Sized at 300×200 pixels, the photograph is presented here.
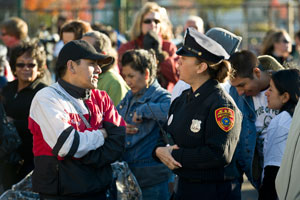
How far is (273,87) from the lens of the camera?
458cm

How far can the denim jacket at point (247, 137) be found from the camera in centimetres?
420

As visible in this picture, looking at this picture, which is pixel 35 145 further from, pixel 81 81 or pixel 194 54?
pixel 194 54

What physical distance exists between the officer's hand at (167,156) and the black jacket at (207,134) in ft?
0.11

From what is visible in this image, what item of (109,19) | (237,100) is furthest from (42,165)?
(109,19)

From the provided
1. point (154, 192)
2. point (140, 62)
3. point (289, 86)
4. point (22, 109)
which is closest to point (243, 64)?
point (289, 86)

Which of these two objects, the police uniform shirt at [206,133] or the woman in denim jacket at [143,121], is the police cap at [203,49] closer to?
the police uniform shirt at [206,133]

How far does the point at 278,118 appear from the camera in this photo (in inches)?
176

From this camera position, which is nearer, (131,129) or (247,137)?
(247,137)

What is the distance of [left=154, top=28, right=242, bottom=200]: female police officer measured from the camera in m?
3.61

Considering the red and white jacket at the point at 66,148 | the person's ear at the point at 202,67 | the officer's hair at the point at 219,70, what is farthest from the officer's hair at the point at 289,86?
the red and white jacket at the point at 66,148

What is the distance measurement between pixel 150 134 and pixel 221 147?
1.50m

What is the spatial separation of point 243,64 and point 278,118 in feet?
1.92

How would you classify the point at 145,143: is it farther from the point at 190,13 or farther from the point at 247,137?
the point at 190,13

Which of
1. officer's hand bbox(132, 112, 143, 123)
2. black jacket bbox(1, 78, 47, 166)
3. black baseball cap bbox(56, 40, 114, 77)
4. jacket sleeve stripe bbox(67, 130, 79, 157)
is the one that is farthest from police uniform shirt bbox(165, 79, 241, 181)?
black jacket bbox(1, 78, 47, 166)
